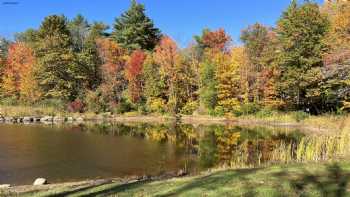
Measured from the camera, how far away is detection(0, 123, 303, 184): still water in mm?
15352

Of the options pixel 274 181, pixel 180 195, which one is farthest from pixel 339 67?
pixel 180 195

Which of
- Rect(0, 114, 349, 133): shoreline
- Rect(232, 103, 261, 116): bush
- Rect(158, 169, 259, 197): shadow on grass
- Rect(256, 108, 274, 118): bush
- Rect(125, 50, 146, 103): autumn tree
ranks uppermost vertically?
Rect(125, 50, 146, 103): autumn tree

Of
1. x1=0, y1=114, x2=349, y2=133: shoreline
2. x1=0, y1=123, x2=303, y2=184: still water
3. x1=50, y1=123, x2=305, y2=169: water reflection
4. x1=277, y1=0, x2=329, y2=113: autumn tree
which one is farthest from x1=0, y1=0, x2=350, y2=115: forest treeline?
x1=0, y1=123, x2=303, y2=184: still water

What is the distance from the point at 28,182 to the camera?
13367 millimetres

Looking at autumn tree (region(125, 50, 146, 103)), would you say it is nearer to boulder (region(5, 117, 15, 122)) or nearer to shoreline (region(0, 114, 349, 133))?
shoreline (region(0, 114, 349, 133))

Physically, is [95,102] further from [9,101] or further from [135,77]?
[9,101]

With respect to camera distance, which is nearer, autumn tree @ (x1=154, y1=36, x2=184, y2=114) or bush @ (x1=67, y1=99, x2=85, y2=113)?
autumn tree @ (x1=154, y1=36, x2=184, y2=114)

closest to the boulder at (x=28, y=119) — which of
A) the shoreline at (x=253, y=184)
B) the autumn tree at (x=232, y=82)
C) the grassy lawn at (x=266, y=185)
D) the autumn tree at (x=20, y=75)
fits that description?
the autumn tree at (x=20, y=75)

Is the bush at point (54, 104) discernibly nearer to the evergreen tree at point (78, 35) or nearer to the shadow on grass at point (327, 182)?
the evergreen tree at point (78, 35)

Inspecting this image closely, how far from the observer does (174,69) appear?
43.5 metres

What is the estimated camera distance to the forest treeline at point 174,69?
109 ft

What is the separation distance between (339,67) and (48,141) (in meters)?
17.9

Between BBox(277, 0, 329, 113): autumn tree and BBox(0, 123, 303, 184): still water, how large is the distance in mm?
5449

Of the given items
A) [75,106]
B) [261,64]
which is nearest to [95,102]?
[75,106]
